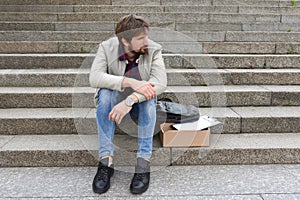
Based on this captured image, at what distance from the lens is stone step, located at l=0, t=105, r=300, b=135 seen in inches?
126

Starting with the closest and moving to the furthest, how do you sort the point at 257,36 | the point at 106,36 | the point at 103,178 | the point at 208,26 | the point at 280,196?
1. the point at 280,196
2. the point at 103,178
3. the point at 106,36
4. the point at 257,36
5. the point at 208,26

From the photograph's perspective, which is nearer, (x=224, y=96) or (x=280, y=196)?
(x=280, y=196)

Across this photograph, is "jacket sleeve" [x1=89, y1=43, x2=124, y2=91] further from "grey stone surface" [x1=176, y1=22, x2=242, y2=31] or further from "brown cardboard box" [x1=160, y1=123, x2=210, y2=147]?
"grey stone surface" [x1=176, y1=22, x2=242, y2=31]

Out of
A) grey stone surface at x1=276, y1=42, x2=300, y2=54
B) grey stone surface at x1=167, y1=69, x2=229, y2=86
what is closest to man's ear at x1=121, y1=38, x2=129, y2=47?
grey stone surface at x1=167, y1=69, x2=229, y2=86

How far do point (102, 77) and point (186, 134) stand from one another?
0.99 metres

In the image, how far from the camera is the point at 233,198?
7.88 ft

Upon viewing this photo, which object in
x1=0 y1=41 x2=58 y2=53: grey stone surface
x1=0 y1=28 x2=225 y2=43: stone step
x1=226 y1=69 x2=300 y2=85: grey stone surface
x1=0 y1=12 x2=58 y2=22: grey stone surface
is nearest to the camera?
x1=226 y1=69 x2=300 y2=85: grey stone surface

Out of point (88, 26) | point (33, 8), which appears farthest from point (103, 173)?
point (33, 8)

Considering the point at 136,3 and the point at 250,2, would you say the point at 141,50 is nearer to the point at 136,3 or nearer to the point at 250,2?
the point at 136,3

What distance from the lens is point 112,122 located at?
259 centimetres

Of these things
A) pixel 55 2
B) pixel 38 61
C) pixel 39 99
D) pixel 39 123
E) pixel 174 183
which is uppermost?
pixel 55 2

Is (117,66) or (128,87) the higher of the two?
(117,66)

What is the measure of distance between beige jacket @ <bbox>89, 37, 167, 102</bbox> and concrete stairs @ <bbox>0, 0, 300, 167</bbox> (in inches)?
15.3

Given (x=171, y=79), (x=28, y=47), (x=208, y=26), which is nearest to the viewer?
(x=171, y=79)
